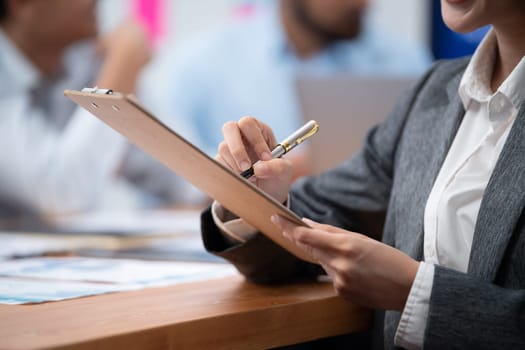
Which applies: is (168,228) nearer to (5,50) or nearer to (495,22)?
(495,22)

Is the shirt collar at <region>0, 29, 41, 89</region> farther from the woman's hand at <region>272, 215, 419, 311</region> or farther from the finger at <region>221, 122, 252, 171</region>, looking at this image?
the woman's hand at <region>272, 215, 419, 311</region>

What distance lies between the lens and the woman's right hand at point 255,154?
1100 mm

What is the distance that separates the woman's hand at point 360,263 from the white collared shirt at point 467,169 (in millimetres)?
105

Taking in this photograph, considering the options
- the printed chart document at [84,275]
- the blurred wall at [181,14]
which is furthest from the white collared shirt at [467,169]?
the blurred wall at [181,14]

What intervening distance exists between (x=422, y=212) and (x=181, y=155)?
381 mm

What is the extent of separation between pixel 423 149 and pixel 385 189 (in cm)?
14

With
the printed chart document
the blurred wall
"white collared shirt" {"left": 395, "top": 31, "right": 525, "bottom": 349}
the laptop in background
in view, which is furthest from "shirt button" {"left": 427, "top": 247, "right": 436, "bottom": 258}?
the blurred wall

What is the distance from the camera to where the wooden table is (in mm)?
830

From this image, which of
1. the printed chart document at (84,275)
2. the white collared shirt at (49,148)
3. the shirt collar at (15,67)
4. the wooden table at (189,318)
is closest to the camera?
the wooden table at (189,318)

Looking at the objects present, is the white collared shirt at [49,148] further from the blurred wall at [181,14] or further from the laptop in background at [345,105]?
the laptop in background at [345,105]

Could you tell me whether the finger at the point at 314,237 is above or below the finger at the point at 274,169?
below

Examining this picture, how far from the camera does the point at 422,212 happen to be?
1.12 meters

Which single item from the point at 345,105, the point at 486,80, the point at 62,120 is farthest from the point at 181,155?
the point at 62,120

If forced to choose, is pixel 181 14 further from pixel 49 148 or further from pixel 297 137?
pixel 297 137
